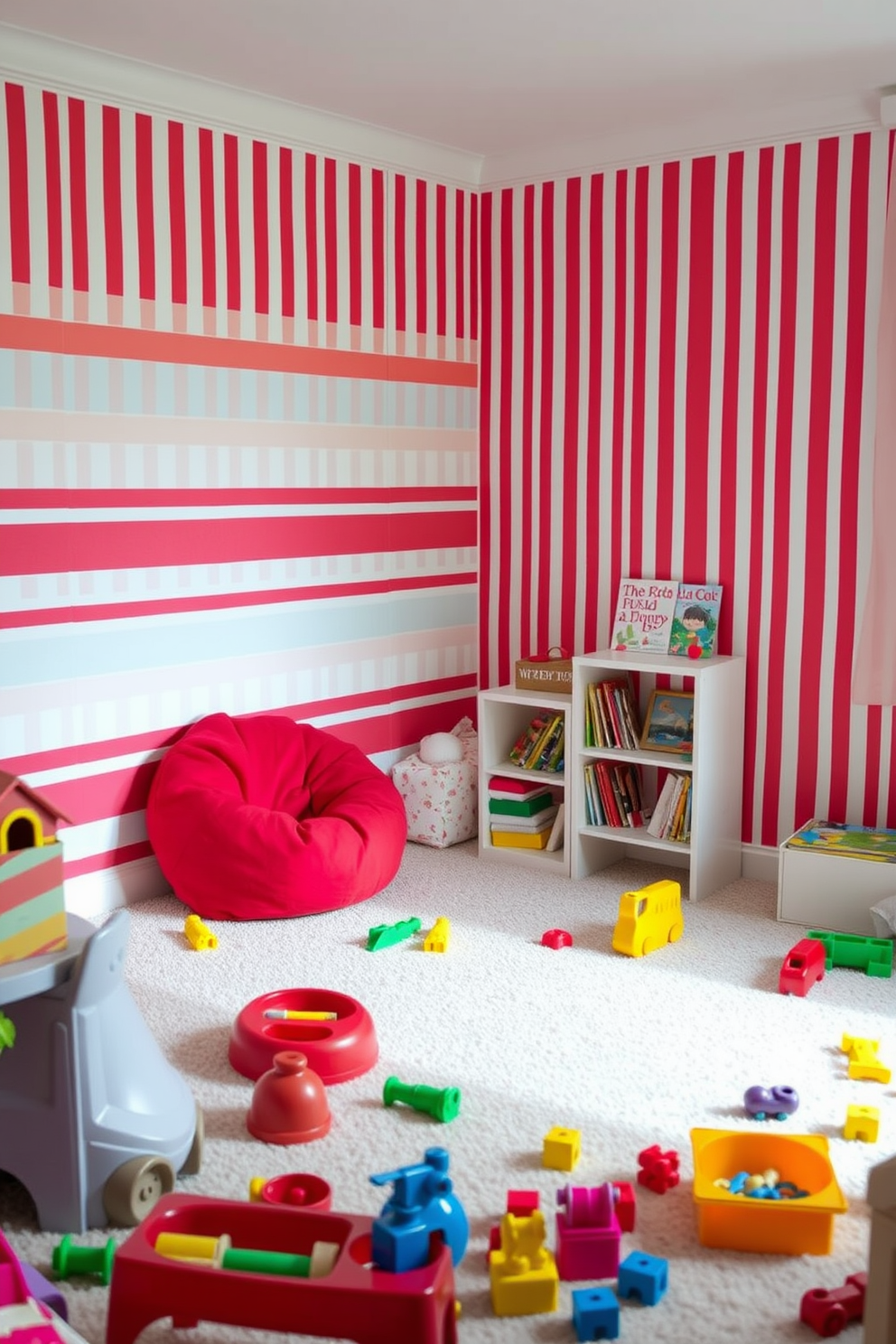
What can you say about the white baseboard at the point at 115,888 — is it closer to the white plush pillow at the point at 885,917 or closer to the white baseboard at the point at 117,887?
the white baseboard at the point at 117,887

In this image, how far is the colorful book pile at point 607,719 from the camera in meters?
4.04

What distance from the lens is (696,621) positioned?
13.5 ft

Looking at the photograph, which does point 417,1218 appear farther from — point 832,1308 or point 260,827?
point 260,827

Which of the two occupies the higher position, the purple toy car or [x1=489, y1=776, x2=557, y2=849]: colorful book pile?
[x1=489, y1=776, x2=557, y2=849]: colorful book pile

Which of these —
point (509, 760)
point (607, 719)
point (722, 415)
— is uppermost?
point (722, 415)

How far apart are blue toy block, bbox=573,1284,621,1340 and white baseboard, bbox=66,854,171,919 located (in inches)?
82.3

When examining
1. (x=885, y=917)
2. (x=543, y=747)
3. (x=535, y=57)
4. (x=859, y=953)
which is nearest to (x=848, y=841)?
(x=885, y=917)

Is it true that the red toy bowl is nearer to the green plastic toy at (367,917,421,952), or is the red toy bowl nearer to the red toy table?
the red toy table

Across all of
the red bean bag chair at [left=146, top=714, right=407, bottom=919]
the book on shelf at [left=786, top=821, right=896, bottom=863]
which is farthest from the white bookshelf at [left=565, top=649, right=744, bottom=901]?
the red bean bag chair at [left=146, top=714, right=407, bottom=919]

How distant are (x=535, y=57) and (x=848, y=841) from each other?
2.31 m

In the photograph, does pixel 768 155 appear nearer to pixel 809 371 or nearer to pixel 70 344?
pixel 809 371

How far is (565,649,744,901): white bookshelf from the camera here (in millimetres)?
3820

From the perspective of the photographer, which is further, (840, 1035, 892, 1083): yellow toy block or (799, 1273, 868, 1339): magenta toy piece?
(840, 1035, 892, 1083): yellow toy block

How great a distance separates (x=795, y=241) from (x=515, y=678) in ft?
5.27
